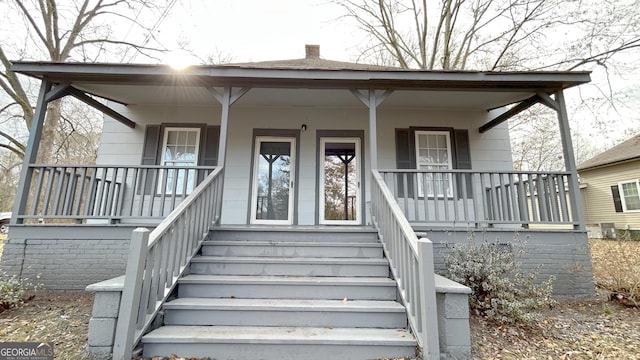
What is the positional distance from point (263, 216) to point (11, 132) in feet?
40.7

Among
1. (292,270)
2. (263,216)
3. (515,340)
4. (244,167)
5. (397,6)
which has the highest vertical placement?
(397,6)

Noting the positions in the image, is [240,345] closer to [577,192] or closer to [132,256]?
[132,256]

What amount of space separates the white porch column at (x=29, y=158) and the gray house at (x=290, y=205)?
0.09 ft

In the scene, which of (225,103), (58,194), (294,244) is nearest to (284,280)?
(294,244)

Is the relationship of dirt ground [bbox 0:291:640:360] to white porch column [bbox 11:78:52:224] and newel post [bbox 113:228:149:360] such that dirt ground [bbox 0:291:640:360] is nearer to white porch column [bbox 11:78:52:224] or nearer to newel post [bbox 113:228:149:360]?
newel post [bbox 113:228:149:360]

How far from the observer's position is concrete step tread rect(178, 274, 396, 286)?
2.95 m

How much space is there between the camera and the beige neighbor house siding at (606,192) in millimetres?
11875

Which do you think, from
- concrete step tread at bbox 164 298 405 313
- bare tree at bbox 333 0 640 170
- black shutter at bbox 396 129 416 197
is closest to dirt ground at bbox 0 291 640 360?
concrete step tread at bbox 164 298 405 313

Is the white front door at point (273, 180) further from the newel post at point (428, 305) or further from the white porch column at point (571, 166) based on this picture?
the white porch column at point (571, 166)

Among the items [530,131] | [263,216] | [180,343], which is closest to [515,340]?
[180,343]

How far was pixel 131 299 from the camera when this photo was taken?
7.21 ft

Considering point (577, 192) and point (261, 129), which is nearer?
point (577, 192)

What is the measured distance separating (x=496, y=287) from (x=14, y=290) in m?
6.01

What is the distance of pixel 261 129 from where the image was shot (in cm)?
593
